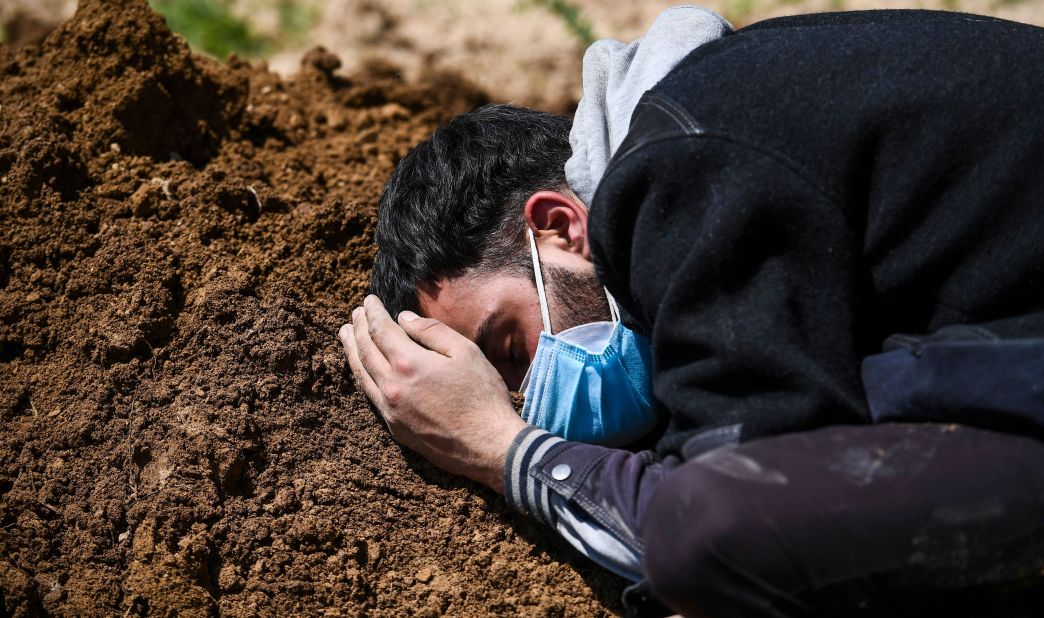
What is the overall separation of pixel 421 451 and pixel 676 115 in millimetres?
1058

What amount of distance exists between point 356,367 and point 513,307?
1.54 ft

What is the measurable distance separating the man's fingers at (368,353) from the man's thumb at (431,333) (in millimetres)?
99

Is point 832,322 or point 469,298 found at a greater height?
point 469,298

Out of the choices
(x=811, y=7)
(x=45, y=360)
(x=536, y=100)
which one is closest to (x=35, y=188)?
(x=45, y=360)

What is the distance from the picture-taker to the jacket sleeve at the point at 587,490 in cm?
200

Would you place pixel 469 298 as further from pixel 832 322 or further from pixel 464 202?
pixel 832 322

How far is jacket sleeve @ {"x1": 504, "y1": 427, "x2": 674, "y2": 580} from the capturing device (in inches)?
78.9

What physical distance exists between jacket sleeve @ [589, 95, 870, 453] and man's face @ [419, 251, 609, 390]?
445 millimetres

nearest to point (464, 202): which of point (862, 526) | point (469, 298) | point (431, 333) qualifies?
point (469, 298)

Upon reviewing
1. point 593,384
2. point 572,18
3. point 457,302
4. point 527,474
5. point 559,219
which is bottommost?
point 527,474

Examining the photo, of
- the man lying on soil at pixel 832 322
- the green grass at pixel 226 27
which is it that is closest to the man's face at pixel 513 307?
the man lying on soil at pixel 832 322

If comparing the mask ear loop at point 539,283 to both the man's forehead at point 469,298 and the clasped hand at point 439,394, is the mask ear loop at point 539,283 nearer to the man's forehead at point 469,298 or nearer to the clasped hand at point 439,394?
the man's forehead at point 469,298

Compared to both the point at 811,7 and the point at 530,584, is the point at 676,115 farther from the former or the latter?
the point at 811,7

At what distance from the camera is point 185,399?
7.86 feet
